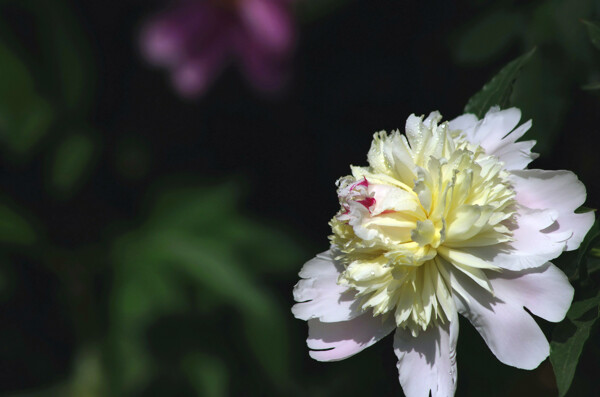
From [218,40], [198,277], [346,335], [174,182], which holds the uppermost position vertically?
[218,40]

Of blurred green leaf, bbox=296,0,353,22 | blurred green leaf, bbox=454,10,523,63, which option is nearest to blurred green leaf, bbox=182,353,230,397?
blurred green leaf, bbox=296,0,353,22

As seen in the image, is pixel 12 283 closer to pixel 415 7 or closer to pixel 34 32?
pixel 34 32

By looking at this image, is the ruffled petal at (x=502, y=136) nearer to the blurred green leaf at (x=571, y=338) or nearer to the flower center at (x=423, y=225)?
the flower center at (x=423, y=225)

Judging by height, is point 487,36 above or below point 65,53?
below

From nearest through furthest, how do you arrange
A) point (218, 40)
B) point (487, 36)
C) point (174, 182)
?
1. point (487, 36)
2. point (218, 40)
3. point (174, 182)

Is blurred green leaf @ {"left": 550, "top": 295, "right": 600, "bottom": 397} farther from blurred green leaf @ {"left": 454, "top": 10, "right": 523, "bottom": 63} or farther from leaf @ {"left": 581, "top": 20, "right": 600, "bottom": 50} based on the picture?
blurred green leaf @ {"left": 454, "top": 10, "right": 523, "bottom": 63}

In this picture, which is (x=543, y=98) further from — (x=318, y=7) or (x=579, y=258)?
(x=318, y=7)

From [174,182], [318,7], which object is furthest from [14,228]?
[318,7]
